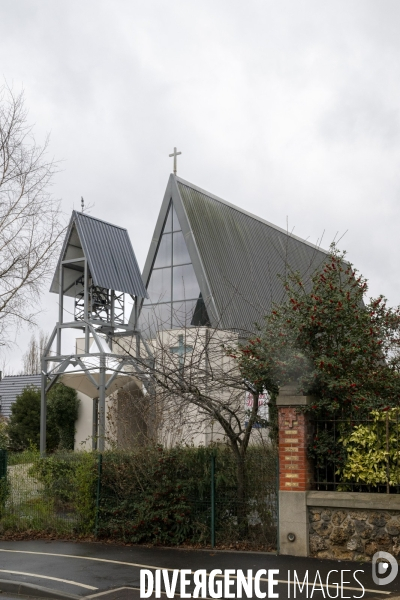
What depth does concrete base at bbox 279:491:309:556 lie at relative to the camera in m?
11.4

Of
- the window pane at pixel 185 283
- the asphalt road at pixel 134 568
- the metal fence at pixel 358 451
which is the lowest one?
the asphalt road at pixel 134 568

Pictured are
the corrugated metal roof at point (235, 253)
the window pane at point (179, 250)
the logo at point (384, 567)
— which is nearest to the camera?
the logo at point (384, 567)

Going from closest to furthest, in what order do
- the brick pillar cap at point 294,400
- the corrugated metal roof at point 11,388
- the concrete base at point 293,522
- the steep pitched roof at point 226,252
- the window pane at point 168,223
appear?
1. the concrete base at point 293,522
2. the brick pillar cap at point 294,400
3. the steep pitched roof at point 226,252
4. the window pane at point 168,223
5. the corrugated metal roof at point 11,388

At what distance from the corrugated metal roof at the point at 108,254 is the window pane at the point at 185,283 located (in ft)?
14.3

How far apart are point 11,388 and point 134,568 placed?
28293 millimetres

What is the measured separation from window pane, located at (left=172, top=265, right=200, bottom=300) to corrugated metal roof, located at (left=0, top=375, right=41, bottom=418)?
10.9 meters

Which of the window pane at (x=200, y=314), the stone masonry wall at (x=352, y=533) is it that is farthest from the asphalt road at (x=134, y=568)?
the window pane at (x=200, y=314)

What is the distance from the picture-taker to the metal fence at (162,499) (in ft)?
41.9

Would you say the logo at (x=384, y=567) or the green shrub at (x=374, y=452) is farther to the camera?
the green shrub at (x=374, y=452)

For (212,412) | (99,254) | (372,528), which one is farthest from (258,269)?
(372,528)

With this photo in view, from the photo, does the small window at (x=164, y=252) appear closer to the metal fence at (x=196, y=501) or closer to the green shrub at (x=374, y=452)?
the metal fence at (x=196, y=501)

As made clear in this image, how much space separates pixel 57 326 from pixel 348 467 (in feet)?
45.7

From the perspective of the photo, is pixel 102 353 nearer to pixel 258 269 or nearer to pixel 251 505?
pixel 251 505

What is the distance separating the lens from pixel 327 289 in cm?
1254
